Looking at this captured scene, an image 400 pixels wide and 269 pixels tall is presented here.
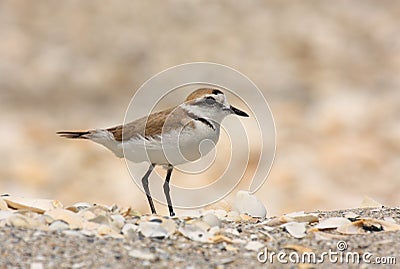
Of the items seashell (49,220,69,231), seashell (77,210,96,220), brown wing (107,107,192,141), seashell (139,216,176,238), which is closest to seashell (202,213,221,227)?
seashell (139,216,176,238)

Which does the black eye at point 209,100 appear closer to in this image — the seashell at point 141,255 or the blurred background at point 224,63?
the seashell at point 141,255

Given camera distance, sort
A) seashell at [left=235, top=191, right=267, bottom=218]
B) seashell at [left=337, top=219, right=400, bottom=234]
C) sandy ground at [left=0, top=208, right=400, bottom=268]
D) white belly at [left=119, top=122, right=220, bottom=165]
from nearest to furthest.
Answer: sandy ground at [left=0, top=208, right=400, bottom=268] < seashell at [left=337, top=219, right=400, bottom=234] < seashell at [left=235, top=191, right=267, bottom=218] < white belly at [left=119, top=122, right=220, bottom=165]

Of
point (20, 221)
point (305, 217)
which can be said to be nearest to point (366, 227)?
point (305, 217)

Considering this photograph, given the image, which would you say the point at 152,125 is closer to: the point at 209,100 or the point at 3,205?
the point at 209,100

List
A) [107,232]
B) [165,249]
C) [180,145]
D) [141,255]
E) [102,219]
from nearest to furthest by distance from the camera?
[141,255] → [165,249] → [107,232] → [102,219] → [180,145]

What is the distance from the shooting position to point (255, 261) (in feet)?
8.51

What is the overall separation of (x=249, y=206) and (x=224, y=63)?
6204 millimetres

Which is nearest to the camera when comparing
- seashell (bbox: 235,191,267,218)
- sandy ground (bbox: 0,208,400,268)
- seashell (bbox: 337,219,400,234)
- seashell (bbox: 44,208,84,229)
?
sandy ground (bbox: 0,208,400,268)

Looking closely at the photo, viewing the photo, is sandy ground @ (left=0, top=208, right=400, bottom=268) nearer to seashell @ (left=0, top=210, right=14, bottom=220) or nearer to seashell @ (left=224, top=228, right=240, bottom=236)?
seashell @ (left=224, top=228, right=240, bottom=236)

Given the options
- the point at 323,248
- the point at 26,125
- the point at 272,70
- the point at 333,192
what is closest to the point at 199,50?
the point at 272,70

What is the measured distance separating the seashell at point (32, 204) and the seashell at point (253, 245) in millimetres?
862
